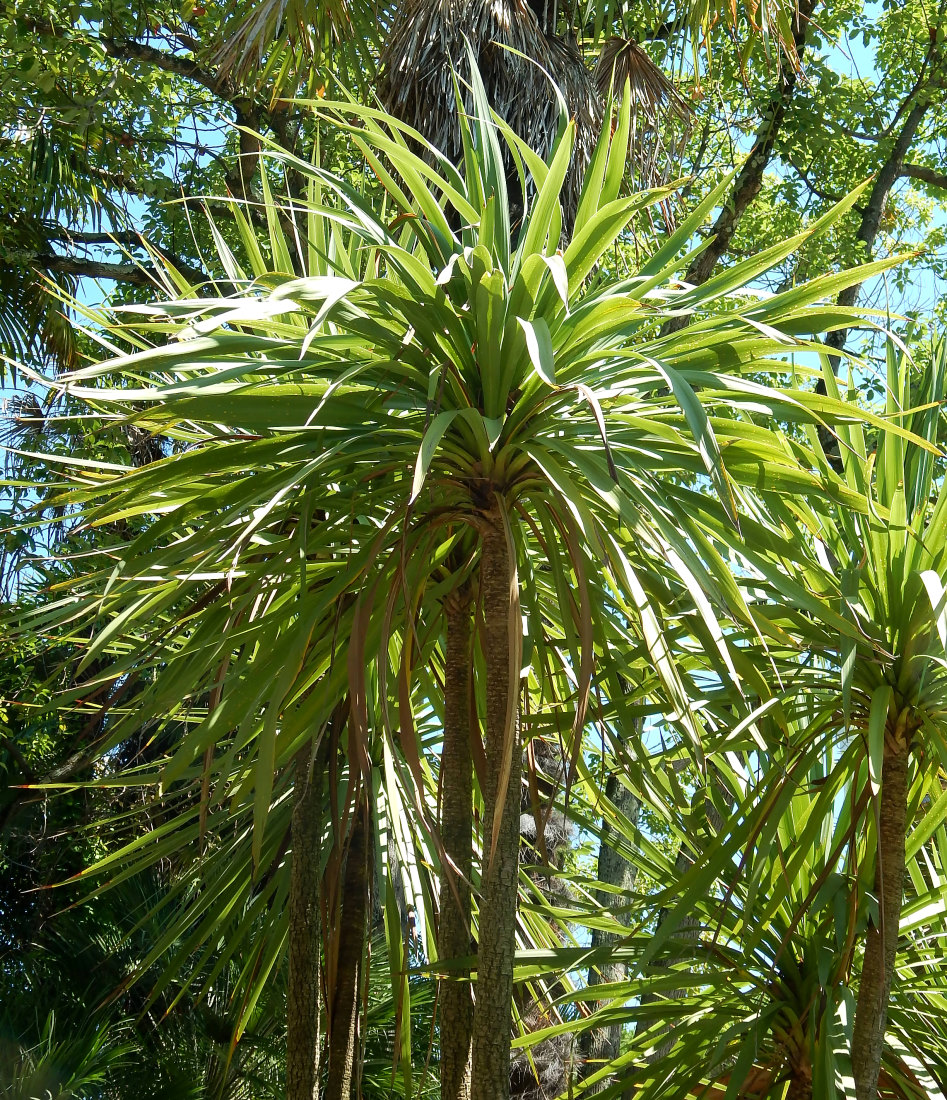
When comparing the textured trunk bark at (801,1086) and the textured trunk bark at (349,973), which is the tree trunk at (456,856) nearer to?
the textured trunk bark at (349,973)

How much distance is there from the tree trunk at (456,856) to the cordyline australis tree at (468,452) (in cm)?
1

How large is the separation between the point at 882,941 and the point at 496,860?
0.82 m

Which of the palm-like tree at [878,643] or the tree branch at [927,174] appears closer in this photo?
the palm-like tree at [878,643]

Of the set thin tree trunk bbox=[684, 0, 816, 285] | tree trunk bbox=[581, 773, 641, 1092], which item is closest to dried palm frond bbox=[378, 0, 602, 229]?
thin tree trunk bbox=[684, 0, 816, 285]

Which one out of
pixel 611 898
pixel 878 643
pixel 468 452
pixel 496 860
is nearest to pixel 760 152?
pixel 611 898

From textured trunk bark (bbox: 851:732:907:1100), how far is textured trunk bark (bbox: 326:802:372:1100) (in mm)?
1112

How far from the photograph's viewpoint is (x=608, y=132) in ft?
7.91

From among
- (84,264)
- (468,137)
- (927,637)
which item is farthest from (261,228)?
(927,637)

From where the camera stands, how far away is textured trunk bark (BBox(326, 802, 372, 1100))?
2801 millimetres

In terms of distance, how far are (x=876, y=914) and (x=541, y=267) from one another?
1.64 m

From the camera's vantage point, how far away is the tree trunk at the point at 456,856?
93.3 inches

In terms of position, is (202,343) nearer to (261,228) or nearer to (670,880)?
(670,880)

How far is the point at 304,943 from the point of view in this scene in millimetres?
2842

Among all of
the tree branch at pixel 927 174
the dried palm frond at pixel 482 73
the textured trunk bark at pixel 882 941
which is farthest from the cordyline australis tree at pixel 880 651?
the tree branch at pixel 927 174
